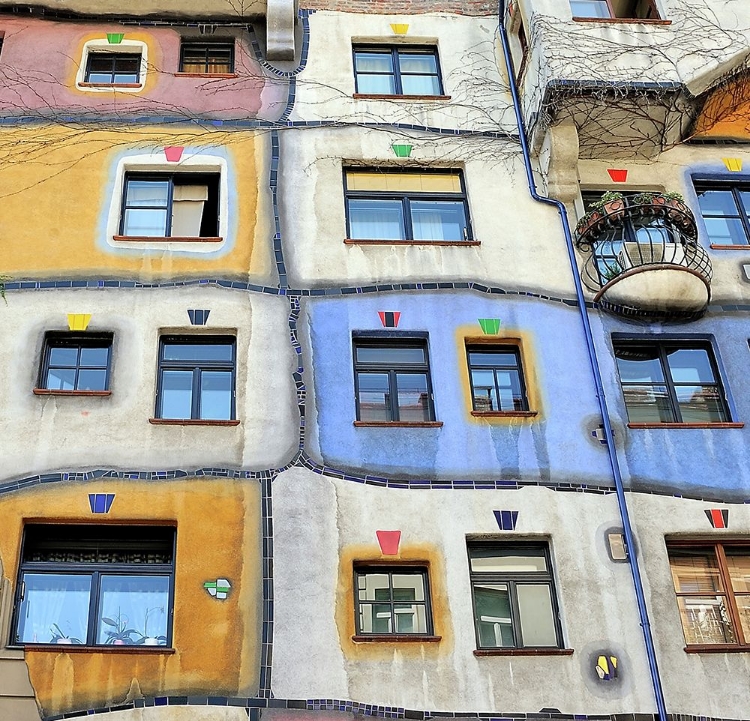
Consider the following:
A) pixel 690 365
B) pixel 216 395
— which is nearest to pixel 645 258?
pixel 690 365

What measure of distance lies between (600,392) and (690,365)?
1.39m

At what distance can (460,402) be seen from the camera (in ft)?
37.6

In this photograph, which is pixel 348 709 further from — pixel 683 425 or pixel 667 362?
pixel 667 362

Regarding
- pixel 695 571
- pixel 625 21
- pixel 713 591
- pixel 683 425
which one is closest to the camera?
pixel 713 591

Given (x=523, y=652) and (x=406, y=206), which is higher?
(x=406, y=206)

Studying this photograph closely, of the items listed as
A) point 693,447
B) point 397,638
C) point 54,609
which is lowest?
point 397,638

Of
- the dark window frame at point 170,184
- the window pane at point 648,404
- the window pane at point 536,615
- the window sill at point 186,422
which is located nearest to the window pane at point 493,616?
the window pane at point 536,615

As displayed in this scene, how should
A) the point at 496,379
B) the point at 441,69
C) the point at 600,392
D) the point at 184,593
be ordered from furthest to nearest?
the point at 441,69 < the point at 496,379 < the point at 600,392 < the point at 184,593

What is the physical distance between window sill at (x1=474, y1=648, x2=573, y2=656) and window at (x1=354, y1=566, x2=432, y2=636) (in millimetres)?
544

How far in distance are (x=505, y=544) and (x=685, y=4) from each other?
25.8 ft

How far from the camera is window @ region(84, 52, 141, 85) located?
14.4 m

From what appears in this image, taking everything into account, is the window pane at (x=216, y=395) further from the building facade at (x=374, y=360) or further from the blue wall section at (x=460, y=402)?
the blue wall section at (x=460, y=402)

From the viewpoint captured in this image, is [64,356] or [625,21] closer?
[64,356]

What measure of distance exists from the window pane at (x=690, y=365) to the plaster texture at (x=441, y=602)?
2.04 m
